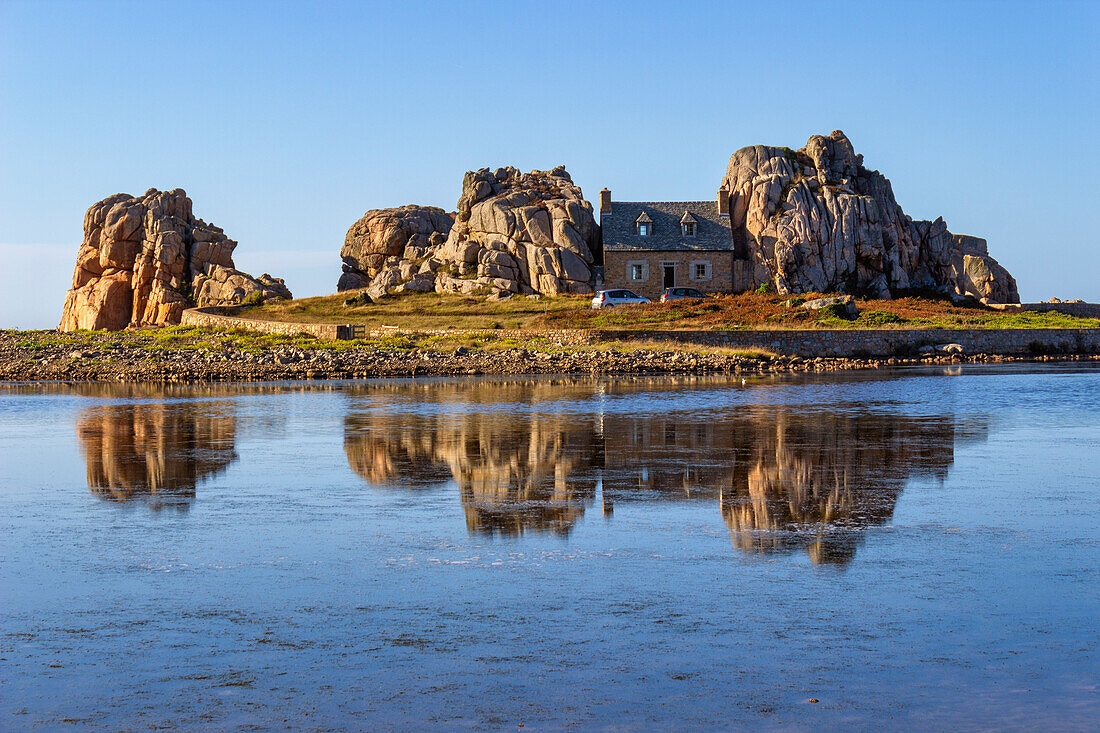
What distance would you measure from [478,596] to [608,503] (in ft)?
15.8

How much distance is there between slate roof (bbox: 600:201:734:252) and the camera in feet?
233

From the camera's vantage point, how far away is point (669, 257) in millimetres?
71000

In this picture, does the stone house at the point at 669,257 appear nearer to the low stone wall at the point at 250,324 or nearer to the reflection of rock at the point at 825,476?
the low stone wall at the point at 250,324

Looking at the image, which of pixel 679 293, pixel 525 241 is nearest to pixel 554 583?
pixel 679 293

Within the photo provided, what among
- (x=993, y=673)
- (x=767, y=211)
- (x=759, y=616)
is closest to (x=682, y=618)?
(x=759, y=616)

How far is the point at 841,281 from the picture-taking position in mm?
72062

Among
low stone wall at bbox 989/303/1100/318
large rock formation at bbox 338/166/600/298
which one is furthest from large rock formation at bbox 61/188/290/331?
low stone wall at bbox 989/303/1100/318

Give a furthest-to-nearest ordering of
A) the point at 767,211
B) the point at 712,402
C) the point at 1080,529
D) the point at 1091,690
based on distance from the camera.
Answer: the point at 767,211
the point at 712,402
the point at 1080,529
the point at 1091,690

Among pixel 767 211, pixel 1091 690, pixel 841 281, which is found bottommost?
pixel 1091 690

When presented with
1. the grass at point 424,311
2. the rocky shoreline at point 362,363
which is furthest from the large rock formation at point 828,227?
the rocky shoreline at point 362,363

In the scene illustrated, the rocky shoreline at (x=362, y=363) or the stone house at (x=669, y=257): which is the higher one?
the stone house at (x=669, y=257)

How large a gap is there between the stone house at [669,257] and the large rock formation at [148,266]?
84.1 ft

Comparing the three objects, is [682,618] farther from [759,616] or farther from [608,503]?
[608,503]

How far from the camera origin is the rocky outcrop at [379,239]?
3334 inches
